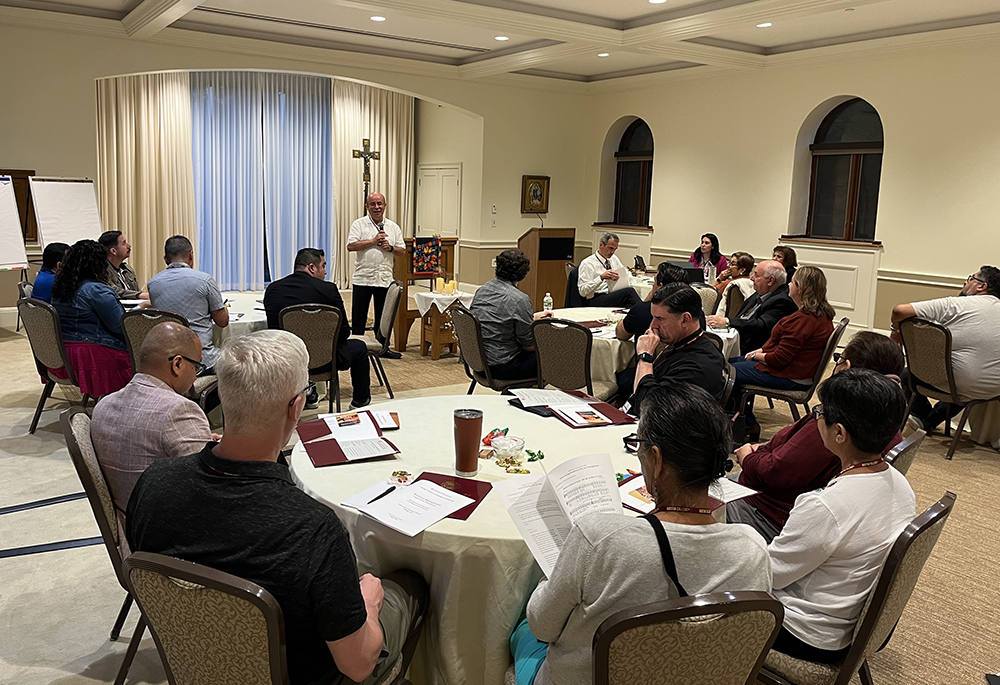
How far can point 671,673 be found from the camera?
5.27 ft

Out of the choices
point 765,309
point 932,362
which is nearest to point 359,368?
point 765,309

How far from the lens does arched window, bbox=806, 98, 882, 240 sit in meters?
8.55

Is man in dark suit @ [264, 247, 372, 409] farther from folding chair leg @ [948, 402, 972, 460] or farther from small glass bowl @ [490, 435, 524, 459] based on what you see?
folding chair leg @ [948, 402, 972, 460]

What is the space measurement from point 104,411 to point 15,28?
6957mm

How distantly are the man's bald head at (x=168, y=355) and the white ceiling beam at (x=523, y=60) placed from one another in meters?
6.34

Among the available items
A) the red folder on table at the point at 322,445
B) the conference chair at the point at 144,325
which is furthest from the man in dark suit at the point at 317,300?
the red folder on table at the point at 322,445

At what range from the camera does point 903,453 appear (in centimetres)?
247

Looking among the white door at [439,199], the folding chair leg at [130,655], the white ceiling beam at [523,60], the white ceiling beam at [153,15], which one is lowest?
the folding chair leg at [130,655]

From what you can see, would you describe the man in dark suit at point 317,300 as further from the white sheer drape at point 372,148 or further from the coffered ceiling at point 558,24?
the white sheer drape at point 372,148

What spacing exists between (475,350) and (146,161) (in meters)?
6.89

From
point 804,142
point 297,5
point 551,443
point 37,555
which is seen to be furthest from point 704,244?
point 37,555

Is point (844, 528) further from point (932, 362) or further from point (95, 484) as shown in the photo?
point (932, 362)

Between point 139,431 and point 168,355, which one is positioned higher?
point 168,355

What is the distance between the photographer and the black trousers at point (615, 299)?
7059mm
